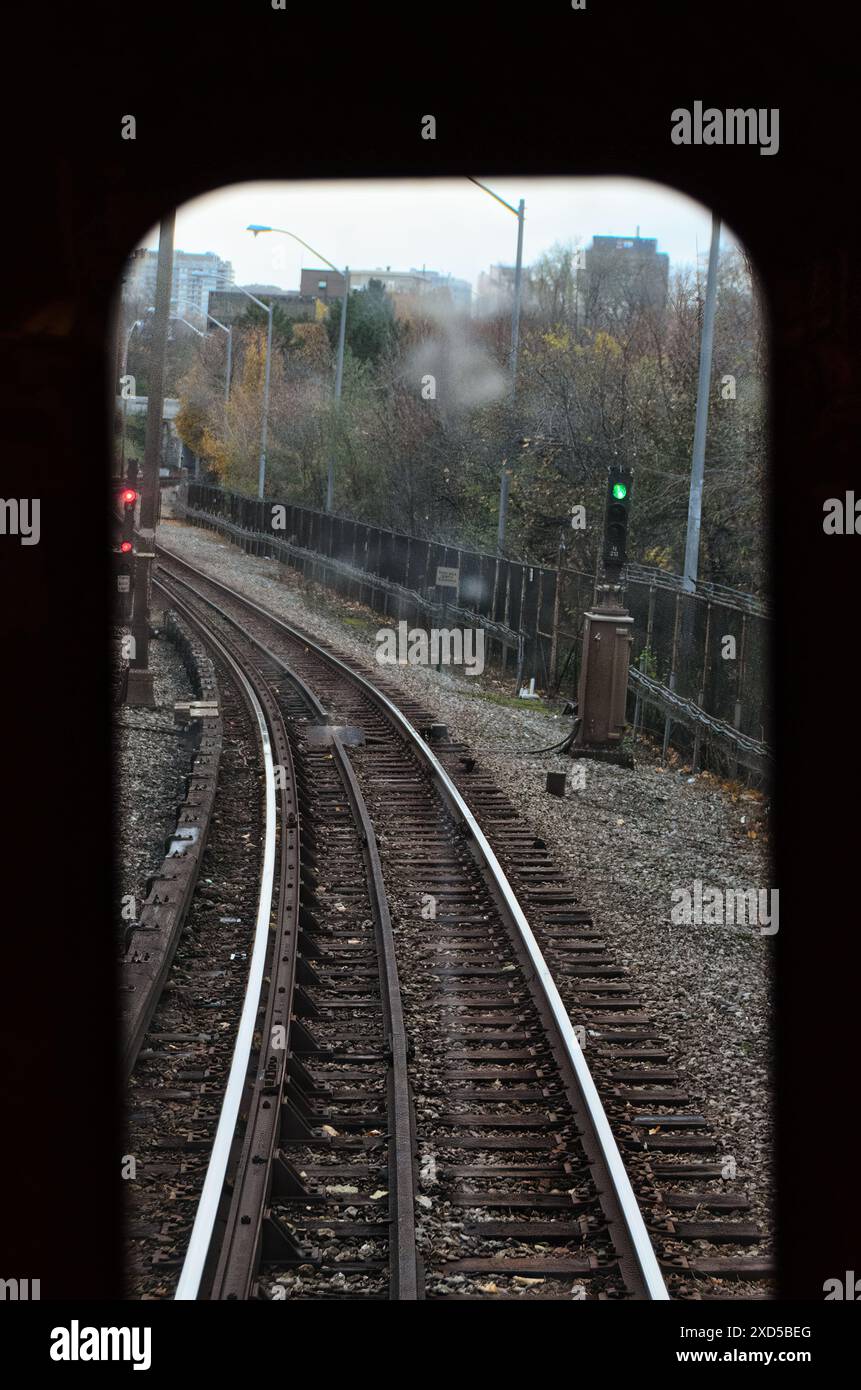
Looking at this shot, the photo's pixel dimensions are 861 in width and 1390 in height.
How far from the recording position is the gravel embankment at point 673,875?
20.5 ft

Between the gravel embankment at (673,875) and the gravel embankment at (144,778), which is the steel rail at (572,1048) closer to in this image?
the gravel embankment at (673,875)

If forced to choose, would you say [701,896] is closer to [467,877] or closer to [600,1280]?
[467,877]

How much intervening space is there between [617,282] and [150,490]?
29.1 meters

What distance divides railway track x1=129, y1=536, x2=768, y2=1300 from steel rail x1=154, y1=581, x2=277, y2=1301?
0.01 m

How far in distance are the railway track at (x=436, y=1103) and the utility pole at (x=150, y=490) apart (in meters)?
5.71

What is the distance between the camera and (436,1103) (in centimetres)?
584

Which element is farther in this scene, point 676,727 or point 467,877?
point 676,727

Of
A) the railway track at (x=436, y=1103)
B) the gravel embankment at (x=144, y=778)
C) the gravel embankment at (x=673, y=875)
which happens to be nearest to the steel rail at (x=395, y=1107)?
the railway track at (x=436, y=1103)

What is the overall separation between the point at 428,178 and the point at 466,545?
20.7 m

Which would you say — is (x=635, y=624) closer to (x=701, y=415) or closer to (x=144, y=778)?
(x=701, y=415)

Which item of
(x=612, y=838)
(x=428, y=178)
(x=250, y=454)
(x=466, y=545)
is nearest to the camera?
(x=428, y=178)

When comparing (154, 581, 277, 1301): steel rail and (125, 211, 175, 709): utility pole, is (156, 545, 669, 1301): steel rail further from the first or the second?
(125, 211, 175, 709): utility pole

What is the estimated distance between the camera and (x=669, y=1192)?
514cm
